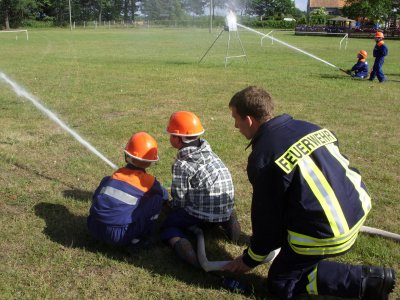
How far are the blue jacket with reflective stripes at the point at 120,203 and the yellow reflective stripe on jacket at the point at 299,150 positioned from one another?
146 cm

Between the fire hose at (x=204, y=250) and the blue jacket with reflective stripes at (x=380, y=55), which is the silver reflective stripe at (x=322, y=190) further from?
the blue jacket with reflective stripes at (x=380, y=55)

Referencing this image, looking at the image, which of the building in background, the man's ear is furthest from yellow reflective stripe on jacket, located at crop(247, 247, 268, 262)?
the building in background

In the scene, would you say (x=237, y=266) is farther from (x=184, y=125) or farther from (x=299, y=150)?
(x=184, y=125)

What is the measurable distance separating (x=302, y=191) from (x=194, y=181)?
129 cm

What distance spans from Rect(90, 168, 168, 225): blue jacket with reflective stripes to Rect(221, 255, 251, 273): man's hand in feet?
2.92

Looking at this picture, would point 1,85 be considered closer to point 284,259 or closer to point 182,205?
point 182,205

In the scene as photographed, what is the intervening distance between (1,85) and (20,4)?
220 ft

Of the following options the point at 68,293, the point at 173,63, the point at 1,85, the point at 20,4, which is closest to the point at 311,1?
the point at 20,4

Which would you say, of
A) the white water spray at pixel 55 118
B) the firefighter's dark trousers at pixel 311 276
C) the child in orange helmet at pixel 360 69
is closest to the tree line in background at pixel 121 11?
the child in orange helmet at pixel 360 69

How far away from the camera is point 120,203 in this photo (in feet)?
12.4

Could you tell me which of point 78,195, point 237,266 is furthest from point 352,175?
point 78,195

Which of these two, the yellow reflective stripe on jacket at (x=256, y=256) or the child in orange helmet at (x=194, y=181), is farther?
the child in orange helmet at (x=194, y=181)

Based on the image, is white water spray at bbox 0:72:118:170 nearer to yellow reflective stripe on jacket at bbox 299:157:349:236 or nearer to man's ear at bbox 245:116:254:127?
man's ear at bbox 245:116:254:127

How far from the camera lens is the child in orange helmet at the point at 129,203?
3.79 meters
